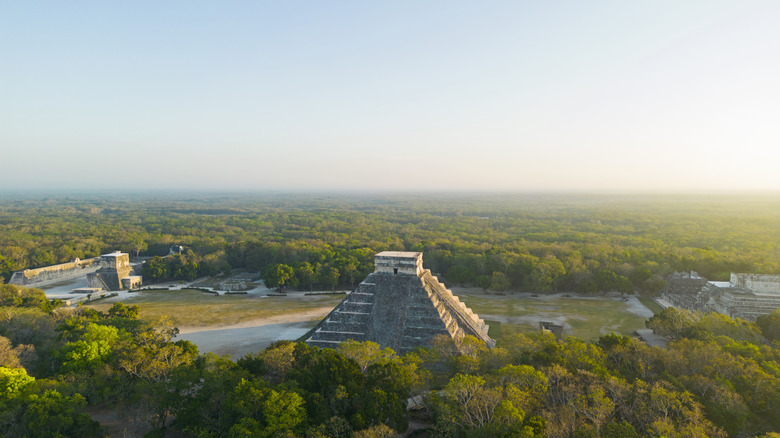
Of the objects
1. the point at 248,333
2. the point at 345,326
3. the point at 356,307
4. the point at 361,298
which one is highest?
the point at 361,298

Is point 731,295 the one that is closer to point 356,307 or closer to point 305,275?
point 356,307

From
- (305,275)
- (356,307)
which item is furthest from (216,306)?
(356,307)

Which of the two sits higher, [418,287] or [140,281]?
[418,287]

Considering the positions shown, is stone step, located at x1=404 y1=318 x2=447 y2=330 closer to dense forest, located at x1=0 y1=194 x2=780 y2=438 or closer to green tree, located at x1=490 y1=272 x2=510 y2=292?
dense forest, located at x1=0 y1=194 x2=780 y2=438

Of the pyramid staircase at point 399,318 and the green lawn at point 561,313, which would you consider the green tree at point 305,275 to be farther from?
the pyramid staircase at point 399,318

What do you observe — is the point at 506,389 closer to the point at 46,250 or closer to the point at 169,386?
the point at 169,386

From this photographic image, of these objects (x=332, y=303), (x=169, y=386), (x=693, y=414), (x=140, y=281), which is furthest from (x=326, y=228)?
(x=693, y=414)

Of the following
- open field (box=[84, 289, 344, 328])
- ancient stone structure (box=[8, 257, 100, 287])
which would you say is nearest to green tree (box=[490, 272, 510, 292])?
open field (box=[84, 289, 344, 328])
